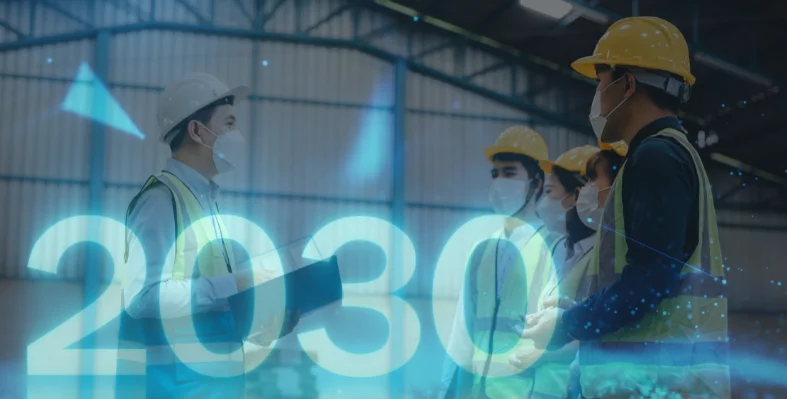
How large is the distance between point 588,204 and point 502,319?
0.65m

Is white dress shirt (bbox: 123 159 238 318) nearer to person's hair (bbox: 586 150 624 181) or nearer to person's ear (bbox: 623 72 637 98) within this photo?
person's ear (bbox: 623 72 637 98)

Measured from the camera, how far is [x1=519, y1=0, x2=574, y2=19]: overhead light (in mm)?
11430

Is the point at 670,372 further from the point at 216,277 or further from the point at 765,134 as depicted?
the point at 765,134

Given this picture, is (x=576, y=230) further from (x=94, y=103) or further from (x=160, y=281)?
(x=94, y=103)

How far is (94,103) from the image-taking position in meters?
12.0

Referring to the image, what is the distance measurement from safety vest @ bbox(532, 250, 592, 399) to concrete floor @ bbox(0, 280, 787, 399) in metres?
5.66

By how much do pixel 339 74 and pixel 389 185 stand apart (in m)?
Answer: 2.19

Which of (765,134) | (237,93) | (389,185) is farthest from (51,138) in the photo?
(765,134)
